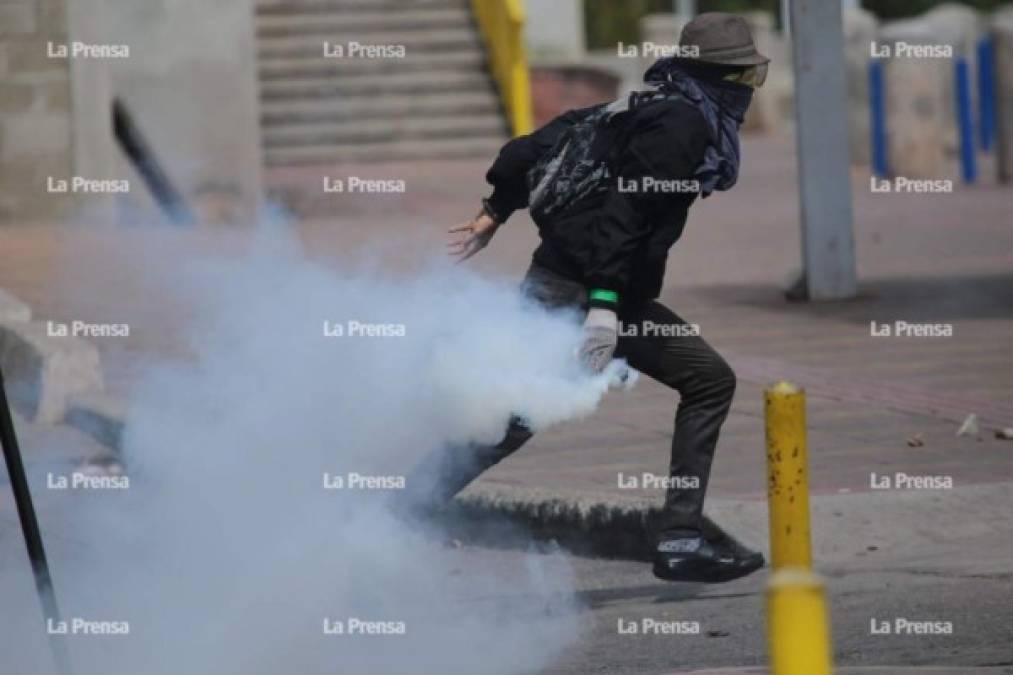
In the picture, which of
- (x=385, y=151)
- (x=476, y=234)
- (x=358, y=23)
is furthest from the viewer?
(x=358, y=23)

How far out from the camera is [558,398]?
6844mm

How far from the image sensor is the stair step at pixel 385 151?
75.2 feet

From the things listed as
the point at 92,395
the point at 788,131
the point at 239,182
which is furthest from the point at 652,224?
the point at 788,131

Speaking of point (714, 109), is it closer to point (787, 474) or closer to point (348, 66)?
point (787, 474)

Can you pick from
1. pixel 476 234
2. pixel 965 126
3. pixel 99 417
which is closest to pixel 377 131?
pixel 965 126

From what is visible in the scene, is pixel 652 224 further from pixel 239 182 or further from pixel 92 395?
pixel 239 182

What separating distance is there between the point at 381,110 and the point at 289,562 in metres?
17.1

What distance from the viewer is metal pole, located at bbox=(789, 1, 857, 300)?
1395cm

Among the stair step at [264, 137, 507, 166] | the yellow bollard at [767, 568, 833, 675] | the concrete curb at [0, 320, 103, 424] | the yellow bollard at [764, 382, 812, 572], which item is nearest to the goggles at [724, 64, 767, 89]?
the yellow bollard at [764, 382, 812, 572]

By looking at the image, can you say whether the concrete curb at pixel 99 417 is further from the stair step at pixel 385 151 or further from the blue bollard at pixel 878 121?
the blue bollard at pixel 878 121

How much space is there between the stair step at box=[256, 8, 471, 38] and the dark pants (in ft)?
57.3

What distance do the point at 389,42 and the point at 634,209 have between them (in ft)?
58.5

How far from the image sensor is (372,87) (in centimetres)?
2398

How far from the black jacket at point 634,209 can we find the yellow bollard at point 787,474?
2.77 feet
